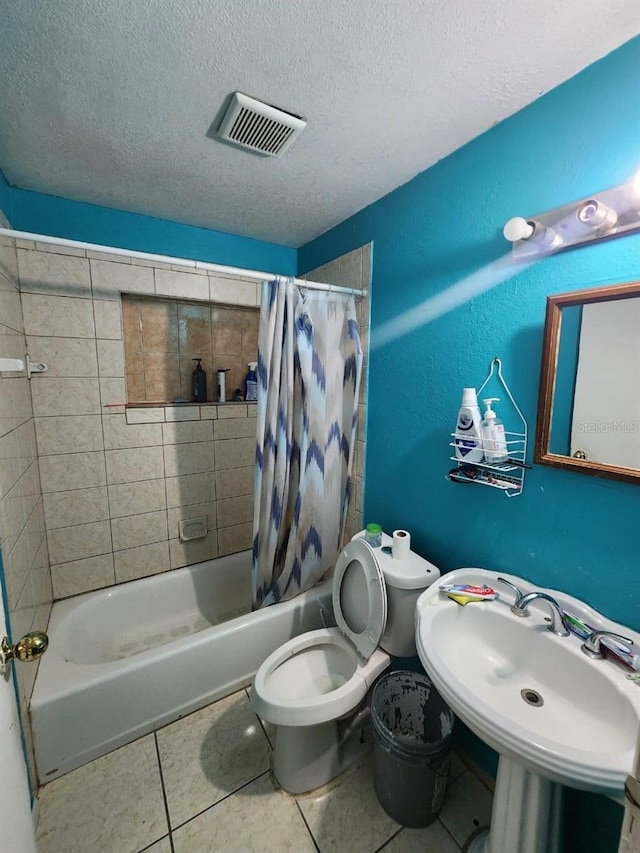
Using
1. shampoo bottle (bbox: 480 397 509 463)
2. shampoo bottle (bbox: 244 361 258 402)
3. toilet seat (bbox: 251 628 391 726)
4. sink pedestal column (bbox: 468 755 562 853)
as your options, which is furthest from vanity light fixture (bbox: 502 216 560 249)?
shampoo bottle (bbox: 244 361 258 402)

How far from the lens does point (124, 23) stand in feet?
2.64

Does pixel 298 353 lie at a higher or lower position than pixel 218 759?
higher

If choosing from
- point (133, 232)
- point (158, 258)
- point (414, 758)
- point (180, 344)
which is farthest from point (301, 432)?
point (133, 232)

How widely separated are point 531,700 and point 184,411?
1944 mm

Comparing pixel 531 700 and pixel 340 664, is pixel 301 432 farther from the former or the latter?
pixel 531 700

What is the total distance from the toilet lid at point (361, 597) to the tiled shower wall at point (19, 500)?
1103 millimetres

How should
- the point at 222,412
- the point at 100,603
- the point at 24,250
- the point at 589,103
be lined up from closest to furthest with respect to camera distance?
1. the point at 589,103
2. the point at 24,250
3. the point at 100,603
4. the point at 222,412

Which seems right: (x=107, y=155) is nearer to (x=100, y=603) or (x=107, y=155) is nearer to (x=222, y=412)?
(x=222, y=412)

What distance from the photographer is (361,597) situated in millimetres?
1382

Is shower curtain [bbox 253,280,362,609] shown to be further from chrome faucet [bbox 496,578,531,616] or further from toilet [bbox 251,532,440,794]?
chrome faucet [bbox 496,578,531,616]

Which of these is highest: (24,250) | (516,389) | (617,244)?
(24,250)

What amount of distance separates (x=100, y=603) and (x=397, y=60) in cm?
251

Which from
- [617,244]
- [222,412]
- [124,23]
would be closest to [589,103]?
[617,244]

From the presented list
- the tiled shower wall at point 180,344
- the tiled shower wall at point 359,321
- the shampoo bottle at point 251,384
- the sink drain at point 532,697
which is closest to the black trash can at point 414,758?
the sink drain at point 532,697
